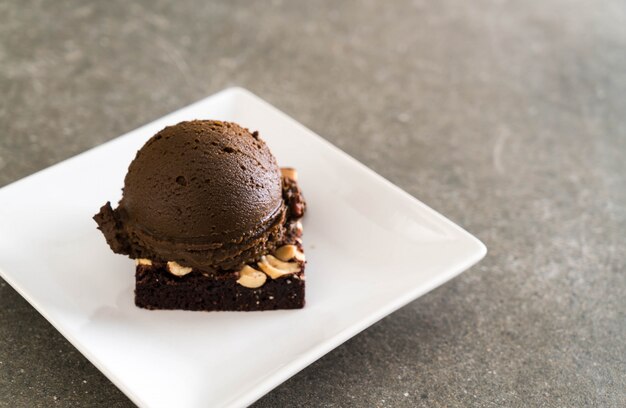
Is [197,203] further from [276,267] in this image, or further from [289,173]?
[289,173]

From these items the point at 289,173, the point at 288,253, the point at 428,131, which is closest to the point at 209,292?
the point at 288,253

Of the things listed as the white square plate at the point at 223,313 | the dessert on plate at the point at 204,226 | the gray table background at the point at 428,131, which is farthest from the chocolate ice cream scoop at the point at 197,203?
the gray table background at the point at 428,131

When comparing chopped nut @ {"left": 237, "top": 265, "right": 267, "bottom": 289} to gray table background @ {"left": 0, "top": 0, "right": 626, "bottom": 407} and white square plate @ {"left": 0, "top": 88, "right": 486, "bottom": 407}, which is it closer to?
white square plate @ {"left": 0, "top": 88, "right": 486, "bottom": 407}

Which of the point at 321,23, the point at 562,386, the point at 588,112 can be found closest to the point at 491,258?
the point at 562,386

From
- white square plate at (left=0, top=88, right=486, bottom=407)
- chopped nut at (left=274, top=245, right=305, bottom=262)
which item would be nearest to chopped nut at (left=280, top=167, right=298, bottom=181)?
white square plate at (left=0, top=88, right=486, bottom=407)

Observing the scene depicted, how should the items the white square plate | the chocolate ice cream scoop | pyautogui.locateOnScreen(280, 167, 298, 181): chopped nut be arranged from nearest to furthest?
the white square plate < the chocolate ice cream scoop < pyautogui.locateOnScreen(280, 167, 298, 181): chopped nut
